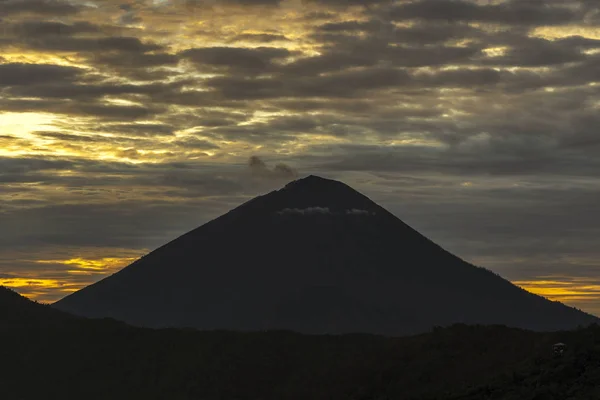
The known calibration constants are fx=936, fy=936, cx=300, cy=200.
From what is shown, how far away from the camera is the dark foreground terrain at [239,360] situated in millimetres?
73125

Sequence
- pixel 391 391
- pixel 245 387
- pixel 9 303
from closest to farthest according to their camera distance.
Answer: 1. pixel 391 391
2. pixel 245 387
3. pixel 9 303

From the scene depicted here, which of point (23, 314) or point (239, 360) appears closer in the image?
point (239, 360)

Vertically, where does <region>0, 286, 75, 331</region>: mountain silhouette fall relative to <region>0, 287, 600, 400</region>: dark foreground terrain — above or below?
above

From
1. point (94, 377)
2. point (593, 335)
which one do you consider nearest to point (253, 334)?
point (94, 377)

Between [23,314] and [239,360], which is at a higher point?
[23,314]

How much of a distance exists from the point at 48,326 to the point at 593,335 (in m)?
70.2

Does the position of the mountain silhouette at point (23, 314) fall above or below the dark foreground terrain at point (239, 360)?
above

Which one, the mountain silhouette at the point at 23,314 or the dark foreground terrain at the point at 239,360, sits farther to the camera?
the mountain silhouette at the point at 23,314

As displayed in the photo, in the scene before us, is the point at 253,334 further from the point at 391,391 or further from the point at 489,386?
the point at 489,386

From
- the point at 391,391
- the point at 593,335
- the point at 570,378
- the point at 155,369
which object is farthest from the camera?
the point at 155,369

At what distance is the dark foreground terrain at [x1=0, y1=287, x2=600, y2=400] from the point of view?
73125 mm

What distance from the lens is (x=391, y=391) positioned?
73062 millimetres

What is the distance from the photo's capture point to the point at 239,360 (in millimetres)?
91438

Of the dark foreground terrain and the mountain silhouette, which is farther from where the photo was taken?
the mountain silhouette
